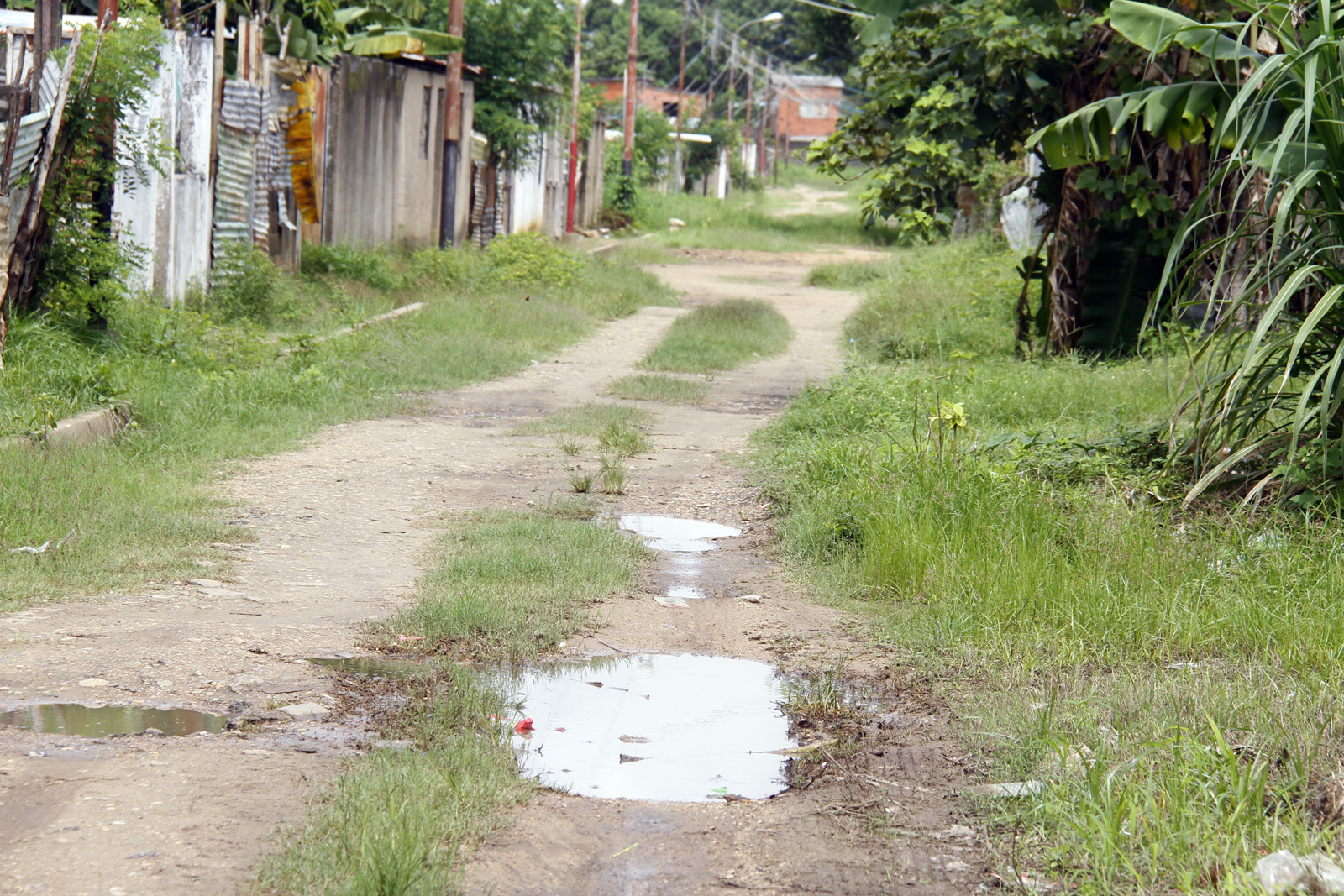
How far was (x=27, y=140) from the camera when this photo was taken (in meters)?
7.29

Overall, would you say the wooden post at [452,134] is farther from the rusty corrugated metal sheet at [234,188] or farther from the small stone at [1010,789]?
the small stone at [1010,789]

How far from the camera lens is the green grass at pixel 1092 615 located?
2865 millimetres

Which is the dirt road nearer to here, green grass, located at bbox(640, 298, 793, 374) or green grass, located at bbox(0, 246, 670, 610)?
green grass, located at bbox(0, 246, 670, 610)

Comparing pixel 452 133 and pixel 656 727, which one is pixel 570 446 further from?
pixel 452 133

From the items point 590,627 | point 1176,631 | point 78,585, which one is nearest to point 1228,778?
point 1176,631

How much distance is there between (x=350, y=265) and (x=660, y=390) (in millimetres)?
5147

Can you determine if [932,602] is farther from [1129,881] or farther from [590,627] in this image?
[1129,881]

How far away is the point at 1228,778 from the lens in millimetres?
2971

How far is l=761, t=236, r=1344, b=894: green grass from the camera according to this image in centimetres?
287

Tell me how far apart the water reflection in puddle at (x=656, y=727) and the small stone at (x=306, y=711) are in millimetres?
572

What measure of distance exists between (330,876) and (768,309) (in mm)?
14104

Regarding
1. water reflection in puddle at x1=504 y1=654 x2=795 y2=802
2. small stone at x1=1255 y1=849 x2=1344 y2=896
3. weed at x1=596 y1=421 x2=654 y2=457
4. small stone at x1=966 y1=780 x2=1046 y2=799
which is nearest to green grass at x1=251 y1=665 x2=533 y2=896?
water reflection in puddle at x1=504 y1=654 x2=795 y2=802

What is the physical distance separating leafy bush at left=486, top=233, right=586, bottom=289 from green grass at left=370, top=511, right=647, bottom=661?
999cm

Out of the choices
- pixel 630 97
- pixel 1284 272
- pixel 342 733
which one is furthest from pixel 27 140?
pixel 630 97
